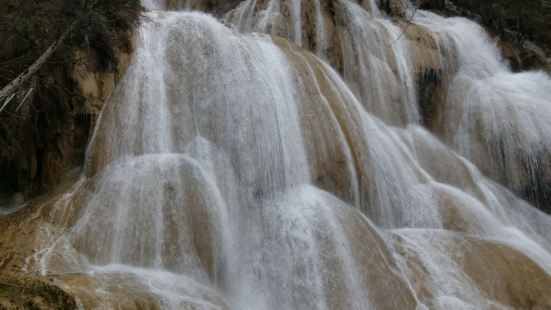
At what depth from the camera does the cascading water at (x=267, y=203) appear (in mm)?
7902

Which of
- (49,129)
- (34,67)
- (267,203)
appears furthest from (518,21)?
(34,67)

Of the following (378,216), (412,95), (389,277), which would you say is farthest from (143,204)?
(412,95)

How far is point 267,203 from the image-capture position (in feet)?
31.3

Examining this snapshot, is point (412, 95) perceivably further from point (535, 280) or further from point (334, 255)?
point (334, 255)

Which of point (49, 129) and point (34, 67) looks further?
point (49, 129)

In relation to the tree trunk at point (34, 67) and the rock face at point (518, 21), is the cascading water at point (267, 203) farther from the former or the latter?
the rock face at point (518, 21)

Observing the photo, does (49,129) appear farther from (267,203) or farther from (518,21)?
(518,21)

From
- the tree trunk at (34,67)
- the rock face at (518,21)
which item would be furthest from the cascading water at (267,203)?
the rock face at (518,21)

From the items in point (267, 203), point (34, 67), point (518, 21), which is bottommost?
point (267, 203)

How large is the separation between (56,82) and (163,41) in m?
2.80

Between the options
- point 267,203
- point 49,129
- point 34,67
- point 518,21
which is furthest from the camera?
point 518,21

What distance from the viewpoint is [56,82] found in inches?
382

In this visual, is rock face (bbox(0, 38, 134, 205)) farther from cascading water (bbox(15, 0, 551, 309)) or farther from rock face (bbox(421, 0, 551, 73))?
rock face (bbox(421, 0, 551, 73))

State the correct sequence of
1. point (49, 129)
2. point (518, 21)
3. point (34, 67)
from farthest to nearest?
point (518, 21), point (49, 129), point (34, 67)
